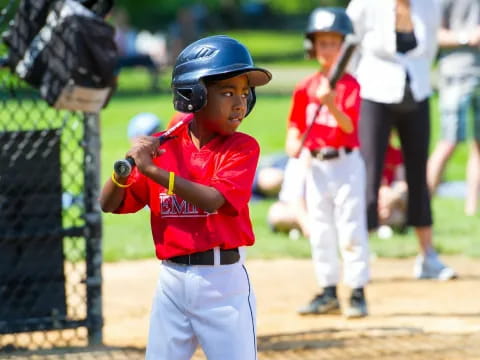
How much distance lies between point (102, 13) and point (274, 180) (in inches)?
193

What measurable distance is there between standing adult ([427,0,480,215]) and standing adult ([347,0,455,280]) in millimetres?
2082

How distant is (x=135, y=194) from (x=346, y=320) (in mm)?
2624

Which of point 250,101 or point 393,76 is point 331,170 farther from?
point 250,101

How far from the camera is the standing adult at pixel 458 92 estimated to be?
362 inches

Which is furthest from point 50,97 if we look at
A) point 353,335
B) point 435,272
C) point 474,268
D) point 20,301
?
point 474,268

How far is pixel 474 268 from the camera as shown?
7.70 meters

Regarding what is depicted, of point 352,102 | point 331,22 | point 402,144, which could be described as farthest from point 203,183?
point 402,144

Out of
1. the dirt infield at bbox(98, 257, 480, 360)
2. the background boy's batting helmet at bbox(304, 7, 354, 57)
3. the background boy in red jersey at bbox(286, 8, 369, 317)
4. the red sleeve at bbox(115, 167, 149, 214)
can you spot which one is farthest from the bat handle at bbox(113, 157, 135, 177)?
the background boy's batting helmet at bbox(304, 7, 354, 57)

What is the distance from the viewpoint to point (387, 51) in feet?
22.8

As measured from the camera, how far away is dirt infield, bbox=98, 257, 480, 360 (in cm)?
558

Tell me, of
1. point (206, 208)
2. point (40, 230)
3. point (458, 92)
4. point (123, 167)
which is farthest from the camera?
point (458, 92)

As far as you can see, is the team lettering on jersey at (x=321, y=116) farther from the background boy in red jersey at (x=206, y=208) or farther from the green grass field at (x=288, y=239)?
the background boy in red jersey at (x=206, y=208)

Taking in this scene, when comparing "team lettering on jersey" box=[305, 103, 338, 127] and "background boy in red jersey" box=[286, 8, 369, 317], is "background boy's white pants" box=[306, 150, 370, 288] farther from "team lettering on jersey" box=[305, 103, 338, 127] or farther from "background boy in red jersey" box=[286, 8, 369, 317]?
"team lettering on jersey" box=[305, 103, 338, 127]

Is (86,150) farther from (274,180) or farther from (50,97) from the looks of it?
(274,180)
